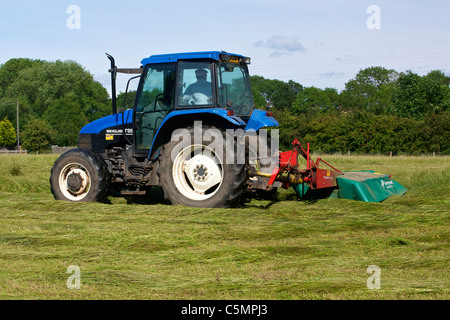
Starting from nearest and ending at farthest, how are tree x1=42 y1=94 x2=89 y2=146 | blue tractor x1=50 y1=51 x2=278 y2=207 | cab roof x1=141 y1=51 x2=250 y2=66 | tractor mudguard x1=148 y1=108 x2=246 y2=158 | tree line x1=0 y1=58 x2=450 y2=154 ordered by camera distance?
tractor mudguard x1=148 y1=108 x2=246 y2=158
blue tractor x1=50 y1=51 x2=278 y2=207
cab roof x1=141 y1=51 x2=250 y2=66
tree line x1=0 y1=58 x2=450 y2=154
tree x1=42 y1=94 x2=89 y2=146

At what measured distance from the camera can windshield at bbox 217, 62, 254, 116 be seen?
7.67 meters

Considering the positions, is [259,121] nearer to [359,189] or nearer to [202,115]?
[202,115]

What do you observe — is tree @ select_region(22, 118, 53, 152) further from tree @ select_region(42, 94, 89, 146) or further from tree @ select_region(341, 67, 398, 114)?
tree @ select_region(341, 67, 398, 114)

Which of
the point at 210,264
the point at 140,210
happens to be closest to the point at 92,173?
the point at 140,210

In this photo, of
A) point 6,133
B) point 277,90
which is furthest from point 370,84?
point 6,133

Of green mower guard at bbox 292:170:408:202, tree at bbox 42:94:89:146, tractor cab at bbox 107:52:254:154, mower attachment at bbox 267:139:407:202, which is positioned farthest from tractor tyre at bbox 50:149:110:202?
tree at bbox 42:94:89:146

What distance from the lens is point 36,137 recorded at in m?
47.5

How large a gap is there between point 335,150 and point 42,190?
2548 centimetres

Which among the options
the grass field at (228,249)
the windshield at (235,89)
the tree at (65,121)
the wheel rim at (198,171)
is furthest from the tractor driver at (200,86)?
the tree at (65,121)

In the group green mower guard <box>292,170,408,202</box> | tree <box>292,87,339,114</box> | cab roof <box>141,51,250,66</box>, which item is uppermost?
tree <box>292,87,339,114</box>

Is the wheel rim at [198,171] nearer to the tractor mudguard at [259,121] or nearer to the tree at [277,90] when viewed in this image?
the tractor mudguard at [259,121]

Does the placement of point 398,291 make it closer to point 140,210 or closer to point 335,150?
point 140,210

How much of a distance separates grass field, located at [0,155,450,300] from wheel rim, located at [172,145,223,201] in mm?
560
